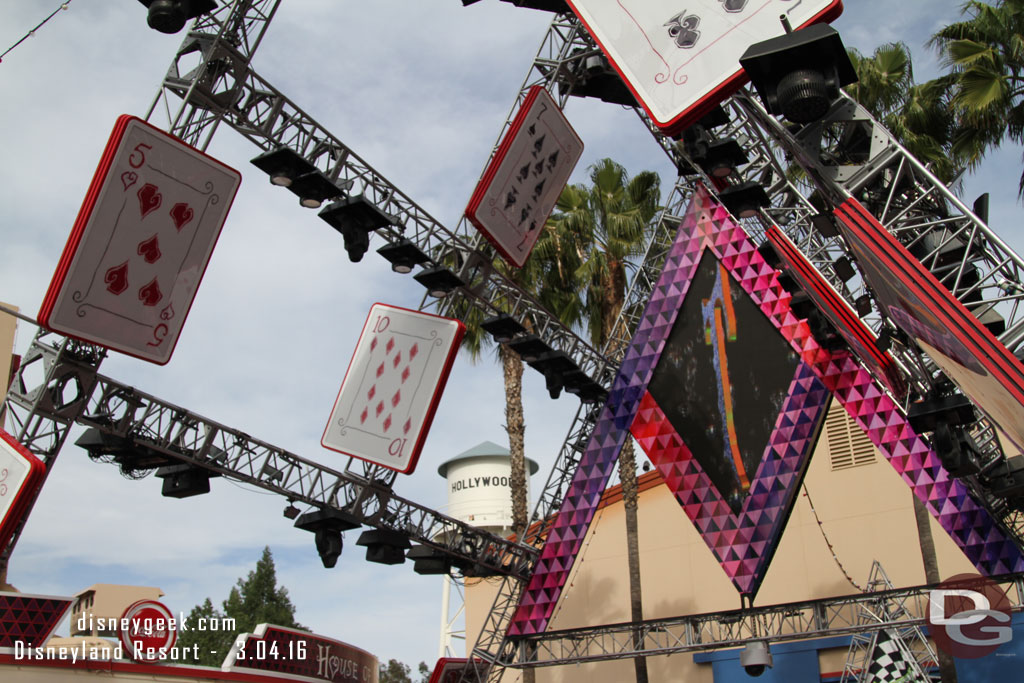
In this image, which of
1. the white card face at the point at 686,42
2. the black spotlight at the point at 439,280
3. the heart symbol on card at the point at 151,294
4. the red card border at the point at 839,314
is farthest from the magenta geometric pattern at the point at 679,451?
the heart symbol on card at the point at 151,294

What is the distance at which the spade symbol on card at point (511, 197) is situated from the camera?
1420 cm

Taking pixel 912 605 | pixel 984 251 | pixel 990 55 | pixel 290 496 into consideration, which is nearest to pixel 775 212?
pixel 984 251

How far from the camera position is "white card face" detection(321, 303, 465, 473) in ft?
46.3

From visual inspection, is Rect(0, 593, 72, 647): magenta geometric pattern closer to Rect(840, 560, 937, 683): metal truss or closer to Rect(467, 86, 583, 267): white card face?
Rect(467, 86, 583, 267): white card face

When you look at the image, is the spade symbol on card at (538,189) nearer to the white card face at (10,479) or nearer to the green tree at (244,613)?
the white card face at (10,479)

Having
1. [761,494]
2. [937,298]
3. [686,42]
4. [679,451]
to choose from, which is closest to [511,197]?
[686,42]

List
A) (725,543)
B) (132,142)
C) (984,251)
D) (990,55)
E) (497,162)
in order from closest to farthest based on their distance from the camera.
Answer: (984,251) < (132,142) < (497,162) < (990,55) < (725,543)

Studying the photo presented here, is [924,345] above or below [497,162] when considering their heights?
below

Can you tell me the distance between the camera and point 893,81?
18266 mm

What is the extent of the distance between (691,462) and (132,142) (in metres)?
10.9

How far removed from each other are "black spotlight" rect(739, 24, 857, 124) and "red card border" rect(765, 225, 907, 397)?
6.06 meters

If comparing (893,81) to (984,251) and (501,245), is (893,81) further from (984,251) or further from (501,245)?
(984,251)

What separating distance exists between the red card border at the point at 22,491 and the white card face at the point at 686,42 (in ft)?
25.2

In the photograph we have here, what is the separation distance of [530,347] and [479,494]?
17.8 meters
